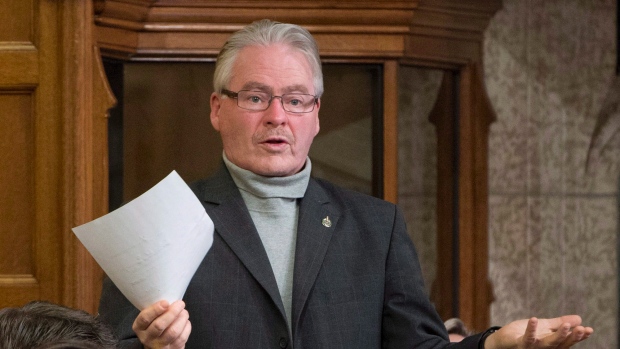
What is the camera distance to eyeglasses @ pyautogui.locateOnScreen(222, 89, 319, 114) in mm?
2283

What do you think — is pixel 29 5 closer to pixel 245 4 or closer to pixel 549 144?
pixel 245 4

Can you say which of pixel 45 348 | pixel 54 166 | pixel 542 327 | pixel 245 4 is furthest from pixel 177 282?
pixel 245 4

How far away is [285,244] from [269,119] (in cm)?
26

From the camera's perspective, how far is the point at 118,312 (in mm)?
2158

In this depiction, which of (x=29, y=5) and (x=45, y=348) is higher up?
(x=29, y=5)

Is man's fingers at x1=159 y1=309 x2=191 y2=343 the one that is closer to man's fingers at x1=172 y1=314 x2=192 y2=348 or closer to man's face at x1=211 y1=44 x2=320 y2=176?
man's fingers at x1=172 y1=314 x2=192 y2=348

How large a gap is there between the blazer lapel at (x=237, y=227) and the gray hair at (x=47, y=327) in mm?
569

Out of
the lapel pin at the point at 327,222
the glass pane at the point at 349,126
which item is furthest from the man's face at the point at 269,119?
the glass pane at the point at 349,126

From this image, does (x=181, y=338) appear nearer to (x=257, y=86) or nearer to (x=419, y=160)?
(x=257, y=86)

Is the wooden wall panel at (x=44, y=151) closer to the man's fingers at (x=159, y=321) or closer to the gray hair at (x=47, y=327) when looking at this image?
the man's fingers at (x=159, y=321)

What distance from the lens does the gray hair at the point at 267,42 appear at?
7.62 ft

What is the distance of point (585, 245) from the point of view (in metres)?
4.47

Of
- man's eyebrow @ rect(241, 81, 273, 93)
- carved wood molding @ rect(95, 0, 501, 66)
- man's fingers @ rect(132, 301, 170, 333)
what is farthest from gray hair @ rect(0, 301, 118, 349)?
carved wood molding @ rect(95, 0, 501, 66)

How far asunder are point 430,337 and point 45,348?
1089mm
